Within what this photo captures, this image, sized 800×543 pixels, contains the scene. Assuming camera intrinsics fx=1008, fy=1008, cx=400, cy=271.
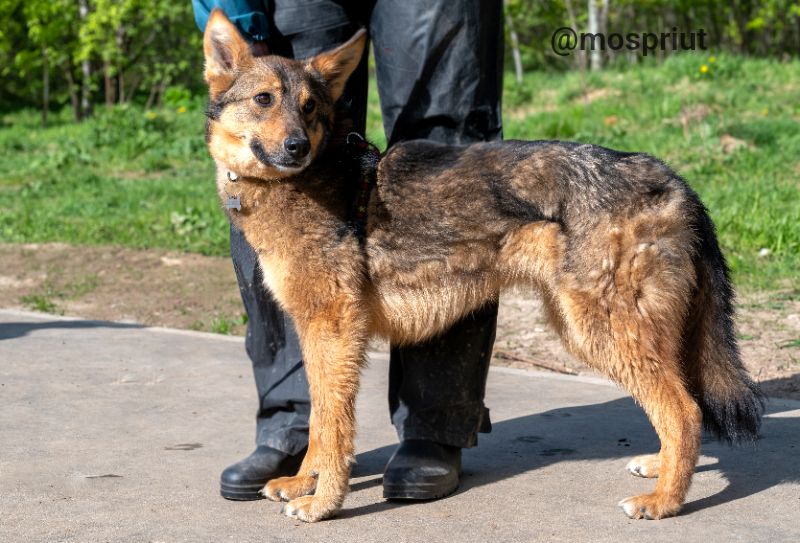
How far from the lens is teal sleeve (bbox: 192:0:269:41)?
3.77 metres

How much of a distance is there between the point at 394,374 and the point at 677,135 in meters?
7.93

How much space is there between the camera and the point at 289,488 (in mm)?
3672

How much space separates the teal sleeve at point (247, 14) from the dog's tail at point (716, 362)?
1751 millimetres

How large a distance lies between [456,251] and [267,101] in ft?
2.80

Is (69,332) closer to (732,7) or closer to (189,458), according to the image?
(189,458)

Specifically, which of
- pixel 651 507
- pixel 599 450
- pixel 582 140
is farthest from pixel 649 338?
pixel 582 140

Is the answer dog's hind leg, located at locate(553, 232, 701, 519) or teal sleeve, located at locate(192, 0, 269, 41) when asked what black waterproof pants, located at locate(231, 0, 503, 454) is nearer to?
teal sleeve, located at locate(192, 0, 269, 41)

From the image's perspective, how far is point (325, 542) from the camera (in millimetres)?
3234

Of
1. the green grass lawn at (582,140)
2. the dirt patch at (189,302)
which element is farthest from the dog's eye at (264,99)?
the green grass lawn at (582,140)

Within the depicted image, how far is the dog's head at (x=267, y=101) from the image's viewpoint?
3520 millimetres

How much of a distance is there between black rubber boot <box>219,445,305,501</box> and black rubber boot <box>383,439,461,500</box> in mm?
→ 424

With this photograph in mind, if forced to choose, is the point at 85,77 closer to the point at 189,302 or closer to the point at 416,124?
the point at 189,302

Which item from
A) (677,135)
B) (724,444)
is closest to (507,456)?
(724,444)

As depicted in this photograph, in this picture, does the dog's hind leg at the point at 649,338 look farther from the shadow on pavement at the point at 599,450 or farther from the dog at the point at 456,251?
the shadow on pavement at the point at 599,450
